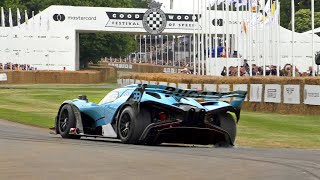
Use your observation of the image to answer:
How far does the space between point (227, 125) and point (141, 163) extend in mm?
4713

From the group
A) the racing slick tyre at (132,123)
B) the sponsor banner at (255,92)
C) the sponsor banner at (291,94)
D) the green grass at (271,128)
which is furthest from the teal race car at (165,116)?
the sponsor banner at (255,92)

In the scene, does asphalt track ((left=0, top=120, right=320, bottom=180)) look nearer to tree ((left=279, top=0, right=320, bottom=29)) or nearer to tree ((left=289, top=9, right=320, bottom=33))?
tree ((left=289, top=9, right=320, bottom=33))

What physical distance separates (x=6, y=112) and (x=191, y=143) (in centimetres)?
1303

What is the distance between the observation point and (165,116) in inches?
556

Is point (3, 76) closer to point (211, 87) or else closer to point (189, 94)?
point (211, 87)

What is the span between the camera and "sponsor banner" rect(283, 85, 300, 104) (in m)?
28.2

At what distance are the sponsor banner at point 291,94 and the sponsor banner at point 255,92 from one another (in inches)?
59.6

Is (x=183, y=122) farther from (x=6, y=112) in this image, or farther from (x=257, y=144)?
(x=6, y=112)

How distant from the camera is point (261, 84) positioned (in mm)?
30266

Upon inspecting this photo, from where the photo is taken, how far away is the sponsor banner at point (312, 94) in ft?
89.3

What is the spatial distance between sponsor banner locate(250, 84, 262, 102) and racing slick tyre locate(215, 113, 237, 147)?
1540cm

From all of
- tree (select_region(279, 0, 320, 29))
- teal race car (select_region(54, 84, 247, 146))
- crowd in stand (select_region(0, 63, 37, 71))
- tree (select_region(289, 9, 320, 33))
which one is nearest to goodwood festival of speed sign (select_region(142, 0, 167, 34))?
crowd in stand (select_region(0, 63, 37, 71))

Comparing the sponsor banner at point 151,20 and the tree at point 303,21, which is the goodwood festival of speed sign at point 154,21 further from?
A: the tree at point 303,21

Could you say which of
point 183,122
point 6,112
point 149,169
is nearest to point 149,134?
point 183,122
